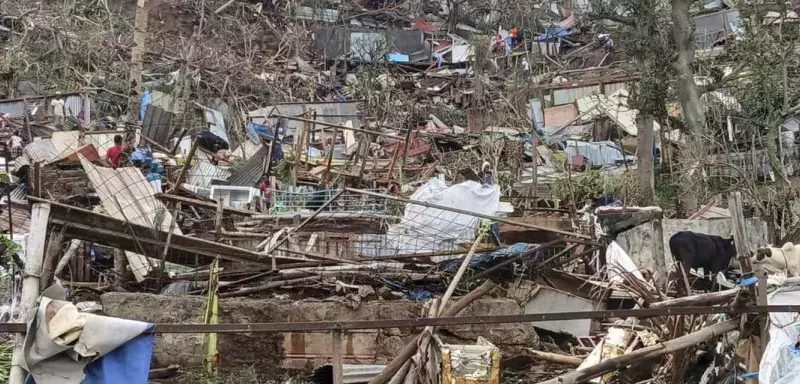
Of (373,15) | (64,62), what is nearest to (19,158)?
(64,62)

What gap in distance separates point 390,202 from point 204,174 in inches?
202

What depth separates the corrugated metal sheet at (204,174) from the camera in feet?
42.8

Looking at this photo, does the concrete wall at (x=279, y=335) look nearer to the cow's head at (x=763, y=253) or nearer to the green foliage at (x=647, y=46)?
the cow's head at (x=763, y=253)

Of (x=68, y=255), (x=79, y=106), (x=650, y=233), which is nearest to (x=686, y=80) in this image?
(x=650, y=233)

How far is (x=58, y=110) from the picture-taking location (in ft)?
54.7

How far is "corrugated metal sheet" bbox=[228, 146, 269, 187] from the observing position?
1309 centimetres

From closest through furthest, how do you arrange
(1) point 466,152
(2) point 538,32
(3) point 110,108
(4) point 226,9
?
(1) point 466,152 < (3) point 110,108 < (4) point 226,9 < (2) point 538,32

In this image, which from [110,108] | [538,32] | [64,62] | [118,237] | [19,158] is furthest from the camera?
[538,32]

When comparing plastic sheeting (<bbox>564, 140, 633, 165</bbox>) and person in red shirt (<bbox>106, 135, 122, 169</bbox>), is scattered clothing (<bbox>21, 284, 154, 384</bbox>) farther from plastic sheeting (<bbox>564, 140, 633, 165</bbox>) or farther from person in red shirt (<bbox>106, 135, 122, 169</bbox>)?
plastic sheeting (<bbox>564, 140, 633, 165</bbox>)

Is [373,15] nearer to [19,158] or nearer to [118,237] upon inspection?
[19,158]

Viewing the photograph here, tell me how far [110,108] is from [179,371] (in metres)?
14.9

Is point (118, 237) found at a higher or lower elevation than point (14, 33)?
lower

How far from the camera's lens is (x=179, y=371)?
20.7 ft

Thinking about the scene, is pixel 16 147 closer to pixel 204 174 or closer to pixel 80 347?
pixel 204 174
